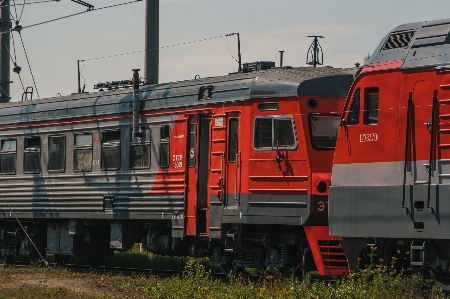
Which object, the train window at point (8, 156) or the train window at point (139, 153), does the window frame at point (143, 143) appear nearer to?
the train window at point (139, 153)

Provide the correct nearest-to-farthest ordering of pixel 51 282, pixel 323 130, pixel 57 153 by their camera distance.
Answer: pixel 323 130
pixel 51 282
pixel 57 153

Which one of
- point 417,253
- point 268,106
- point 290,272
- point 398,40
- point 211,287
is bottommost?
point 211,287

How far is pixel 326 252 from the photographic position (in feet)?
52.5

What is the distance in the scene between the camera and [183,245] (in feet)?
66.0

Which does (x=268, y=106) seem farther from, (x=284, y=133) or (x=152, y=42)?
(x=152, y=42)

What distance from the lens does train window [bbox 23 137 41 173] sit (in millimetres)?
23062

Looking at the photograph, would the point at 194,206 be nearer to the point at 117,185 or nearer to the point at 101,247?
the point at 117,185

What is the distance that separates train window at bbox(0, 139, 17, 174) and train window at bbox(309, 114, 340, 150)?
10095mm

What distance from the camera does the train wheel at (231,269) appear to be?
18.2 m

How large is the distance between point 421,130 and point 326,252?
3171mm

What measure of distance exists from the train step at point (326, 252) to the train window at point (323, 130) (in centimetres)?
158

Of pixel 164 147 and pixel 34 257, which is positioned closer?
pixel 164 147

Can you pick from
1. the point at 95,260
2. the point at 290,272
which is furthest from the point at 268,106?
the point at 95,260

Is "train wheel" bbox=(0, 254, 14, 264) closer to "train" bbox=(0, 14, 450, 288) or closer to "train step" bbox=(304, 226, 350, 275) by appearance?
"train" bbox=(0, 14, 450, 288)
